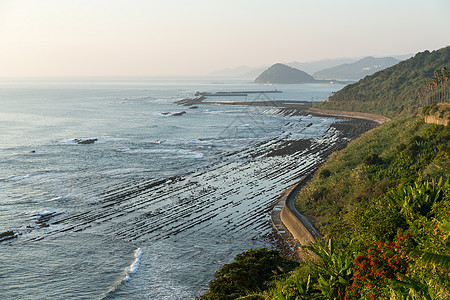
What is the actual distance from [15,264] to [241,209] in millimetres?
23760

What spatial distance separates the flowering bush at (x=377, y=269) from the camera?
51.8ft

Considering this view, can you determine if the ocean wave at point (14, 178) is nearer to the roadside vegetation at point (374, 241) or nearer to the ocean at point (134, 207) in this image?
the ocean at point (134, 207)

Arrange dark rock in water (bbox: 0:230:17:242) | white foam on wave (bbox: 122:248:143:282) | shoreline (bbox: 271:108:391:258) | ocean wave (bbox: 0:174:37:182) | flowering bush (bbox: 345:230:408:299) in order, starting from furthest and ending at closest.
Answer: ocean wave (bbox: 0:174:37:182), dark rock in water (bbox: 0:230:17:242), shoreline (bbox: 271:108:391:258), white foam on wave (bbox: 122:248:143:282), flowering bush (bbox: 345:230:408:299)

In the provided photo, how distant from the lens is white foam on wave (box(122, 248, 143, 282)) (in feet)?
104

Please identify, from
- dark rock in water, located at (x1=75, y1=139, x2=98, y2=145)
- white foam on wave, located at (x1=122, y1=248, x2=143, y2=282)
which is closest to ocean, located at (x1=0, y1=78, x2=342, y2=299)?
white foam on wave, located at (x1=122, y1=248, x2=143, y2=282)

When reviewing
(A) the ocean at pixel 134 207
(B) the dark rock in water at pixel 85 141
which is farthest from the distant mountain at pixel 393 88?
(B) the dark rock in water at pixel 85 141

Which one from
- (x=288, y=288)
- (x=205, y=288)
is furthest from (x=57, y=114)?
(x=288, y=288)

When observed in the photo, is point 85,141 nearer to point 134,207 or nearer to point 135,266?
point 134,207

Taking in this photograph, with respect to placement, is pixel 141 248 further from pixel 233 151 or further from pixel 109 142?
pixel 109 142

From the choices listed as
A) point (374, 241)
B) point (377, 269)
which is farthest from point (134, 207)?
point (377, 269)

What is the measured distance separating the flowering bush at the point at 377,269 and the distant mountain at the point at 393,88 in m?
115

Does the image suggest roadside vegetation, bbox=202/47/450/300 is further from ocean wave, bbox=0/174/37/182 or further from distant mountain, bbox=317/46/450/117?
distant mountain, bbox=317/46/450/117

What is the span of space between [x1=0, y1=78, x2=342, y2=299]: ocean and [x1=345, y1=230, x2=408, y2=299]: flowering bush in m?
15.2

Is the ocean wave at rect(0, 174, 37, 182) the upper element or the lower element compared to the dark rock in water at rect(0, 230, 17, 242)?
upper
